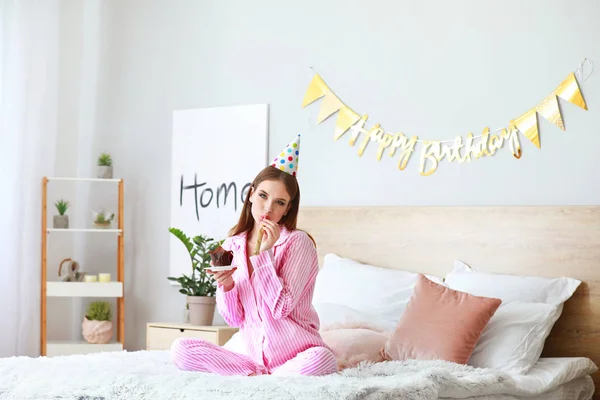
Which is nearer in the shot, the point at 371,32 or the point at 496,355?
the point at 496,355

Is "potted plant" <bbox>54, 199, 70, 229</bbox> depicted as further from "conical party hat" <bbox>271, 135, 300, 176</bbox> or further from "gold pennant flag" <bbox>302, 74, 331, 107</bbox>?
"conical party hat" <bbox>271, 135, 300, 176</bbox>

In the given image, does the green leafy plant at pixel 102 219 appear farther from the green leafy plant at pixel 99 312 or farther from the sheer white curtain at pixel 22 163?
the green leafy plant at pixel 99 312

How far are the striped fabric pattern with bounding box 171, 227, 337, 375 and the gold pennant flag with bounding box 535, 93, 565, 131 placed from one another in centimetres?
122

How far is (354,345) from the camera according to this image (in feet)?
9.61

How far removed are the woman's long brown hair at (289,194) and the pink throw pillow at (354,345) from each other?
1.20 ft

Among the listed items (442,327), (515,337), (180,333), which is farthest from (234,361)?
(180,333)

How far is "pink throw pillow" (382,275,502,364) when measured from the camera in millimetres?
2975

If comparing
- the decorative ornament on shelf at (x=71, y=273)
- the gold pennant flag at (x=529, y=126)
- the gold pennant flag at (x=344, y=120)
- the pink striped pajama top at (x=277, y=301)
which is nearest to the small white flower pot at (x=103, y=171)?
the decorative ornament on shelf at (x=71, y=273)

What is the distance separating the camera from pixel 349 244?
12.6ft

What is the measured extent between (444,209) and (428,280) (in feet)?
1.53

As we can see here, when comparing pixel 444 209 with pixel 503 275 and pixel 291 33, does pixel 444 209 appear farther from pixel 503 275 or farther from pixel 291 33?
pixel 291 33

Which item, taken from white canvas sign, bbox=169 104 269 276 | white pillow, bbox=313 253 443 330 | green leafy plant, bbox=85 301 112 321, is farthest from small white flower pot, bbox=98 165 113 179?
white pillow, bbox=313 253 443 330

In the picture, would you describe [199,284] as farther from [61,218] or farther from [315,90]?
[315,90]

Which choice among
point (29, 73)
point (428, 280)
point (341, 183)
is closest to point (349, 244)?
point (341, 183)
